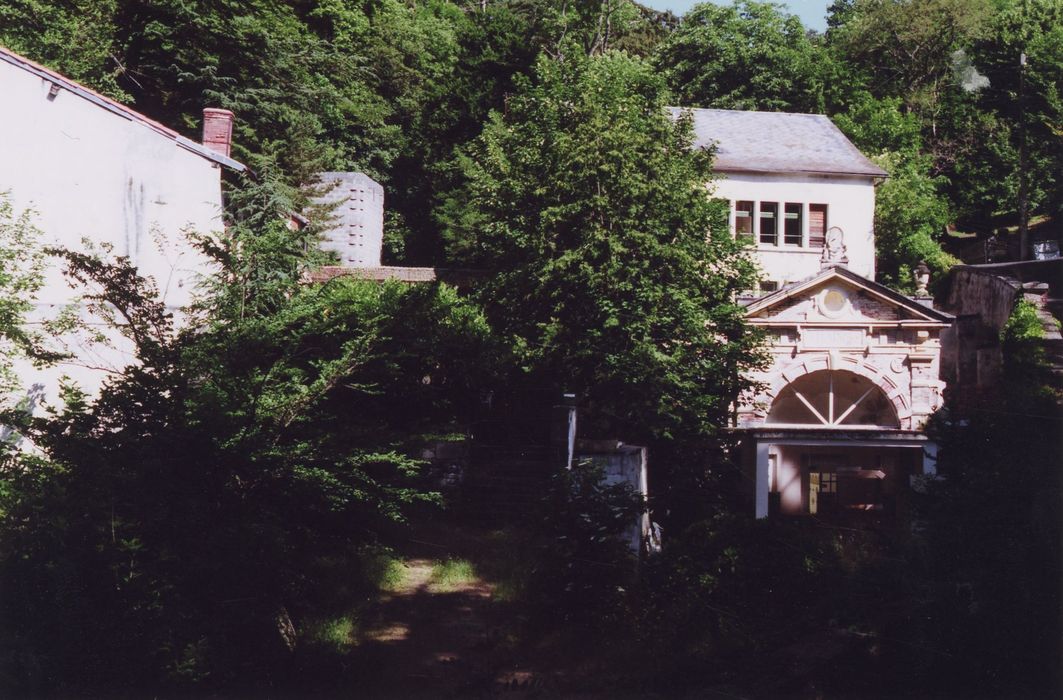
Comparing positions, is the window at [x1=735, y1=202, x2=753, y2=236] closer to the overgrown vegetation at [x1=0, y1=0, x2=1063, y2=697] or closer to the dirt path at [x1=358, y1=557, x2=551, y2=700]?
the overgrown vegetation at [x1=0, y1=0, x2=1063, y2=697]

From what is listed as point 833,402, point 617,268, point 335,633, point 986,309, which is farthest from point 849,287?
point 335,633

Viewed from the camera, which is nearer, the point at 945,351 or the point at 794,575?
the point at 794,575

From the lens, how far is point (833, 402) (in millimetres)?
25234

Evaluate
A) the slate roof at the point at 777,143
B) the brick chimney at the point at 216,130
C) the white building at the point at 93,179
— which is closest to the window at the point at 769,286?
the slate roof at the point at 777,143

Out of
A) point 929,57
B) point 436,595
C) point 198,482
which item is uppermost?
point 929,57

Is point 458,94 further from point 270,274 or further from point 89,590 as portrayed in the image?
point 89,590

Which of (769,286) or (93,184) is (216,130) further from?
(769,286)

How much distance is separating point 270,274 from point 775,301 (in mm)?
14933

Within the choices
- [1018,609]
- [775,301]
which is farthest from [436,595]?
[775,301]

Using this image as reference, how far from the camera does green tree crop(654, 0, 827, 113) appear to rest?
33.8 meters

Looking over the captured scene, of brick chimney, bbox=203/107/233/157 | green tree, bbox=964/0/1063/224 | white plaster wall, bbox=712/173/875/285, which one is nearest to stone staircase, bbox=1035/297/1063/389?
green tree, bbox=964/0/1063/224

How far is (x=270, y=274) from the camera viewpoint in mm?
13414

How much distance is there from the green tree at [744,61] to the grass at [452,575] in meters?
23.3

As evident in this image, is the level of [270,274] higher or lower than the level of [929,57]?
lower
